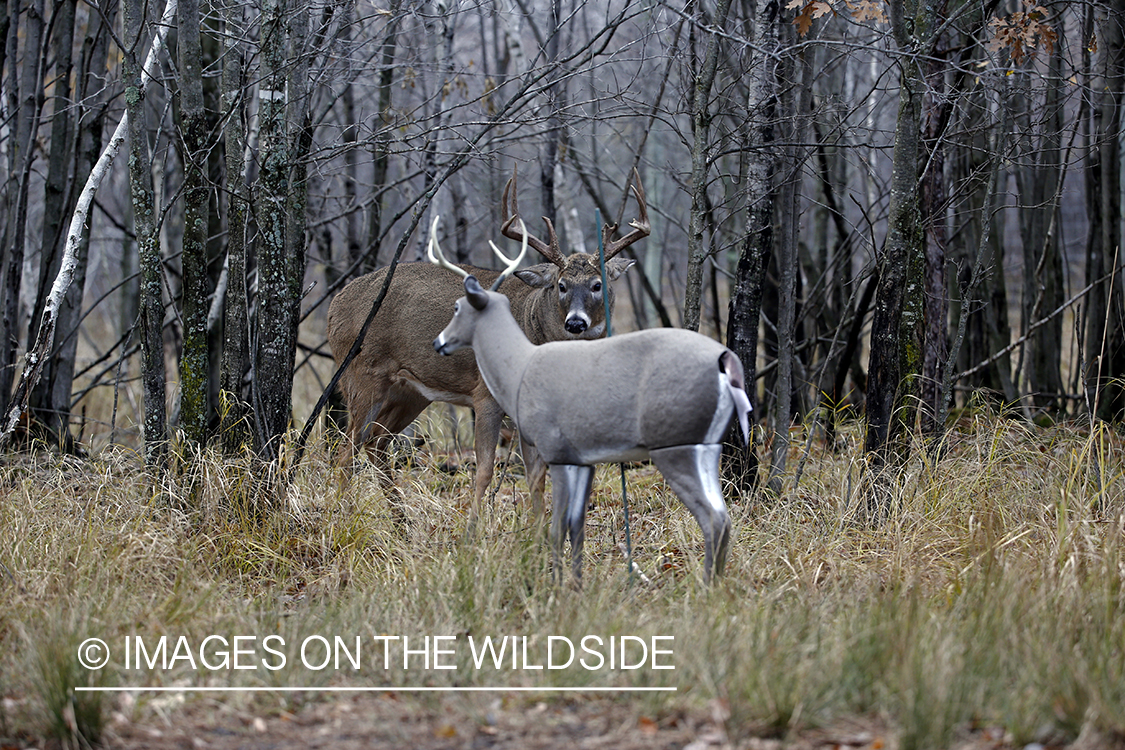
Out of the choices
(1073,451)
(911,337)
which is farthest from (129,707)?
(1073,451)

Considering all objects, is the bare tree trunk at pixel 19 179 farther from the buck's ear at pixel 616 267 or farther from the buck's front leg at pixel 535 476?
the buck's ear at pixel 616 267

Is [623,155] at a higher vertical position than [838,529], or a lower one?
higher

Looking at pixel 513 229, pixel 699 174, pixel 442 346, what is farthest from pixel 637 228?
pixel 442 346

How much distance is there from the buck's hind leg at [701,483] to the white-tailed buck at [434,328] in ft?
7.41

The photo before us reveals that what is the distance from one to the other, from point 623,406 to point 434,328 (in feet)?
10.2

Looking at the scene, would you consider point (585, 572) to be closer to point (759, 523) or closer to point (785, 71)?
point (759, 523)

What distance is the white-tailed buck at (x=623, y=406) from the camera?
A: 407cm

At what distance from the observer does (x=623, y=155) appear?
72.9 ft

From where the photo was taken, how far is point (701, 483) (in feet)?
13.7

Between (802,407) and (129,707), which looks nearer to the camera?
(129,707)

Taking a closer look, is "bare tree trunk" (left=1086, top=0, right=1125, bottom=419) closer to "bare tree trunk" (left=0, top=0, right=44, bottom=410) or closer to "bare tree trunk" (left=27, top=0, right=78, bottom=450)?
"bare tree trunk" (left=27, top=0, right=78, bottom=450)

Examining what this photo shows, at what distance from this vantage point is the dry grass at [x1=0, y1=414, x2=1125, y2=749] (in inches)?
136

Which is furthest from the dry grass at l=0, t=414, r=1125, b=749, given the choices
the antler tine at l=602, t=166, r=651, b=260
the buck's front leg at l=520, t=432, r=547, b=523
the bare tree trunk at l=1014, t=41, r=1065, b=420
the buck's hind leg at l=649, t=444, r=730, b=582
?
the bare tree trunk at l=1014, t=41, r=1065, b=420

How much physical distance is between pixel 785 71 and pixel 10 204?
5.70 meters
